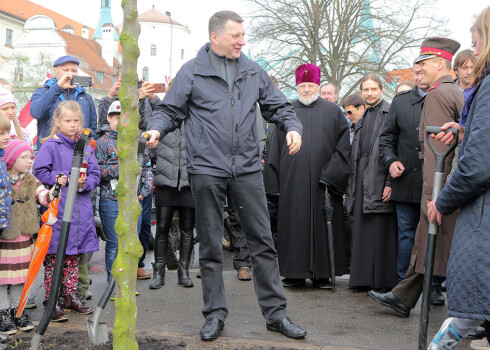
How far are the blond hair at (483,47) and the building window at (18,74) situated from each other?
42567 mm

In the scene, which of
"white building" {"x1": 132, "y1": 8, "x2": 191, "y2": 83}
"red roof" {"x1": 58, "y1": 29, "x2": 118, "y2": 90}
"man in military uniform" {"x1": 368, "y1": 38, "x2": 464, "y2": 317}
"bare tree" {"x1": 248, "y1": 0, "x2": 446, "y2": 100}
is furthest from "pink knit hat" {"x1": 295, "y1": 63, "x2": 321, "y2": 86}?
"white building" {"x1": 132, "y1": 8, "x2": 191, "y2": 83}

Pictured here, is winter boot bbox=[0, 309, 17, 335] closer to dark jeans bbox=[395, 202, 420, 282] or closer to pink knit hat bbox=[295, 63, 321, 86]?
dark jeans bbox=[395, 202, 420, 282]

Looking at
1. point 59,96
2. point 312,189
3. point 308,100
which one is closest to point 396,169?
point 312,189

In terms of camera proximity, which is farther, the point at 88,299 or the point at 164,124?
the point at 88,299

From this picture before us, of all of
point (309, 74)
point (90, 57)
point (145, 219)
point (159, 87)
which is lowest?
point (145, 219)

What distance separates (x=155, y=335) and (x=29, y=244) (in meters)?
1.28

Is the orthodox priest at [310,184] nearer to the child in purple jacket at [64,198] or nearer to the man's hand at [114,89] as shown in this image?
the man's hand at [114,89]

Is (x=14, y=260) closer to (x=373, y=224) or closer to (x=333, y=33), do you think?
(x=373, y=224)

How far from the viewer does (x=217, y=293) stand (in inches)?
178

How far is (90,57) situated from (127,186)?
7041cm

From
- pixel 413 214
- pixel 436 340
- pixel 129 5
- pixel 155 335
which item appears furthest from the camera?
pixel 413 214

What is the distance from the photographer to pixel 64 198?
5.02m

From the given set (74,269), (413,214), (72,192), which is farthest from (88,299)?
(413,214)

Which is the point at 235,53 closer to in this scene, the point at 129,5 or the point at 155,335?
the point at 129,5
